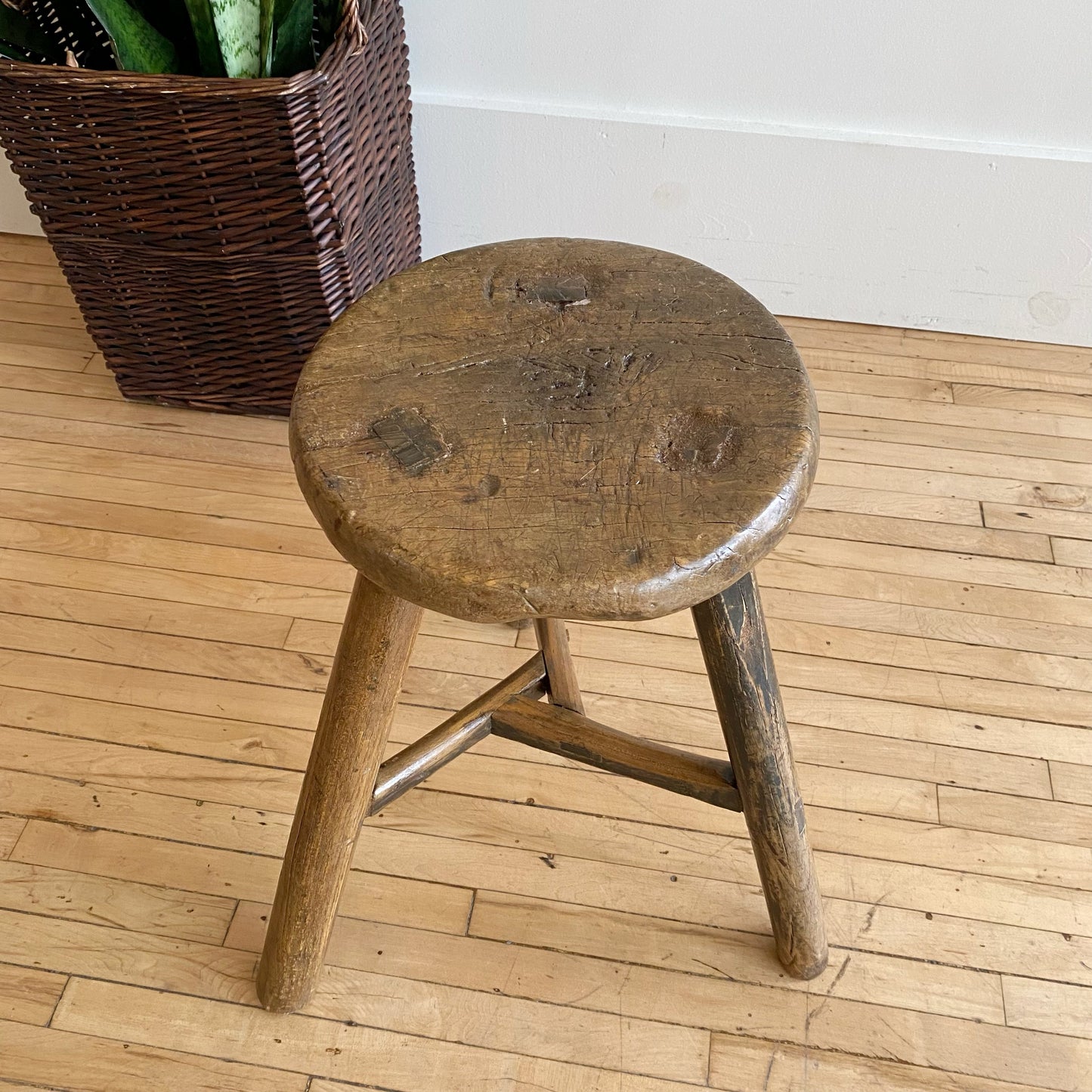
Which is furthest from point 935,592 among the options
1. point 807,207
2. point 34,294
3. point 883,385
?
point 34,294

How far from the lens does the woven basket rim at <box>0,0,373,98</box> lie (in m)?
1.21

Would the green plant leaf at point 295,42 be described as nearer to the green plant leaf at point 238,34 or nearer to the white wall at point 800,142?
the green plant leaf at point 238,34

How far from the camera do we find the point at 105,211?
137 centimetres

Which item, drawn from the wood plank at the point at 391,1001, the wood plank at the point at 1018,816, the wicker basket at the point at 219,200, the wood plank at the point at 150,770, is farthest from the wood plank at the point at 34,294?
the wood plank at the point at 1018,816

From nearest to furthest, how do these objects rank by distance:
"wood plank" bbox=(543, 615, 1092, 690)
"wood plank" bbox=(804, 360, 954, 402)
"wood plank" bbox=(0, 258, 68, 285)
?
"wood plank" bbox=(543, 615, 1092, 690) < "wood plank" bbox=(804, 360, 954, 402) < "wood plank" bbox=(0, 258, 68, 285)

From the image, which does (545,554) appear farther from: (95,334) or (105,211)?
(95,334)

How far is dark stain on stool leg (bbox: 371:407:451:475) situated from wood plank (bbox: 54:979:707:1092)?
22.2 inches

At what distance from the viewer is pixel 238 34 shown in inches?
50.0

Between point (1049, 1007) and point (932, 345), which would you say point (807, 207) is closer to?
point (932, 345)

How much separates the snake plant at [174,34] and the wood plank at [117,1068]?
104cm

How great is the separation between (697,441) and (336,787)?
1.30 feet

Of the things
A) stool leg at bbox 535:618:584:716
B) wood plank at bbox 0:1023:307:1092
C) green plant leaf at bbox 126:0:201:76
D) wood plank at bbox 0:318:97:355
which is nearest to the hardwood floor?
wood plank at bbox 0:1023:307:1092

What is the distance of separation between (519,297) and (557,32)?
872 mm

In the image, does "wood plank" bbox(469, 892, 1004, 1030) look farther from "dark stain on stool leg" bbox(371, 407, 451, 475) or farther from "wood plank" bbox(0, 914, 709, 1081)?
"dark stain on stool leg" bbox(371, 407, 451, 475)
